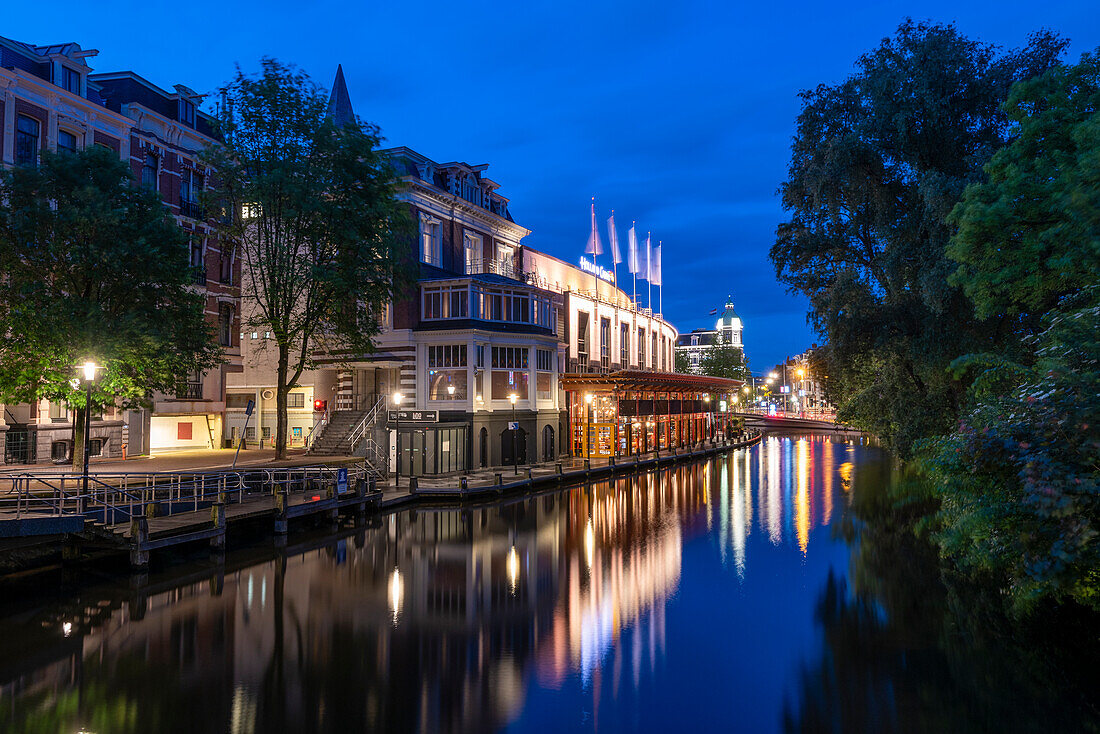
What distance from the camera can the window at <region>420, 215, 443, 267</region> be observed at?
150 feet

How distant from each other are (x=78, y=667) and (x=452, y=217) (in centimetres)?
3901

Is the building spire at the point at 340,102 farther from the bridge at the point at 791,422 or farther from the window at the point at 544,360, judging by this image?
the bridge at the point at 791,422

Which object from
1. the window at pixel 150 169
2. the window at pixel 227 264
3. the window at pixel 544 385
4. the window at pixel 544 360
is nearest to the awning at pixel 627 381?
the window at pixel 544 385

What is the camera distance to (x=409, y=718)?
1088 cm

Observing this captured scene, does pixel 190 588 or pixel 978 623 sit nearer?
pixel 978 623

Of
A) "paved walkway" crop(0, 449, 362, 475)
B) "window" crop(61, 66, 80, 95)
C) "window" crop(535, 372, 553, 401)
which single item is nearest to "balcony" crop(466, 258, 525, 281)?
"window" crop(535, 372, 553, 401)

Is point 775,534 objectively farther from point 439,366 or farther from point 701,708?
point 439,366

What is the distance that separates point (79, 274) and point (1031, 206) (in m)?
32.5

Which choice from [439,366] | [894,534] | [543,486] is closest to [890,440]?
[894,534]

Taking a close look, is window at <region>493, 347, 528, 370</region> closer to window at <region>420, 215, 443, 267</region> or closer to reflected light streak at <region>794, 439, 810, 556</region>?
window at <region>420, 215, 443, 267</region>

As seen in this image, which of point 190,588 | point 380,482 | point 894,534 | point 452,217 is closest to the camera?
point 190,588

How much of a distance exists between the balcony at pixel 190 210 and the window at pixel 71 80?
24.1ft

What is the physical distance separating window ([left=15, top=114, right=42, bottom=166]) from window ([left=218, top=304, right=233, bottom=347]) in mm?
13438

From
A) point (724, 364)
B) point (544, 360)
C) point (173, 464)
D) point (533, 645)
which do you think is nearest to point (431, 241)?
point (544, 360)
